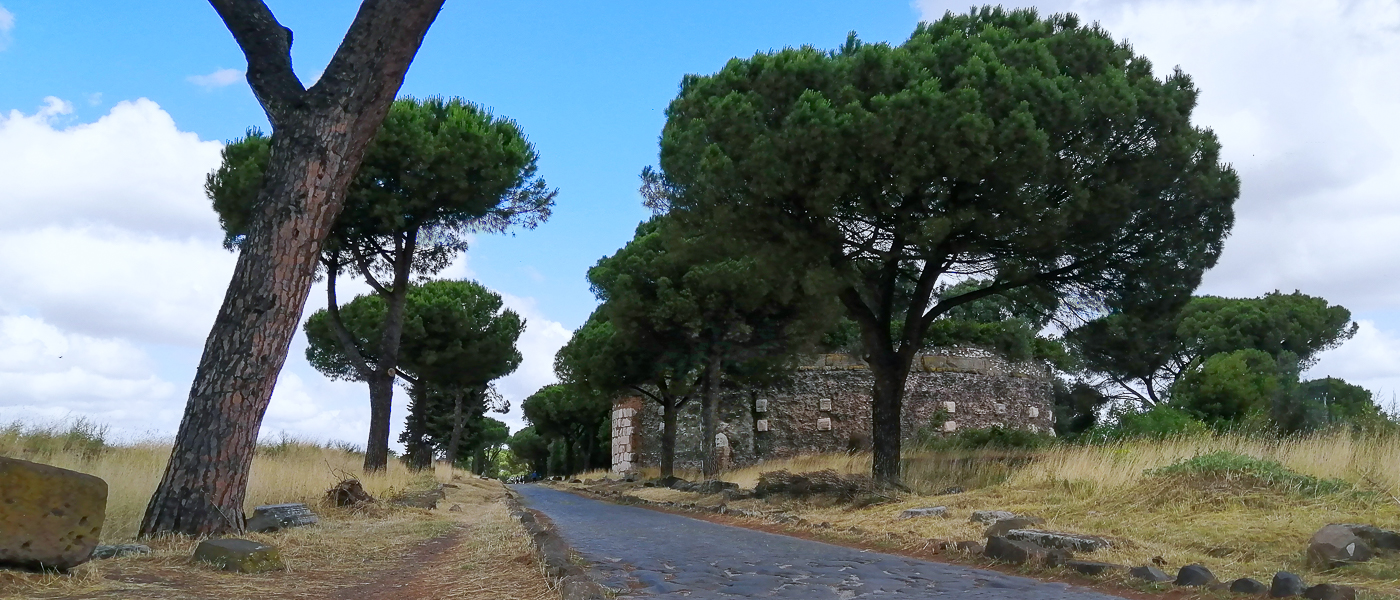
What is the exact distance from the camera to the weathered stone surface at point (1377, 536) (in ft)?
21.1

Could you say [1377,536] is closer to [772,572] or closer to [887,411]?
[772,572]

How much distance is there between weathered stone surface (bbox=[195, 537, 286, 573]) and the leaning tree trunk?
5.03ft

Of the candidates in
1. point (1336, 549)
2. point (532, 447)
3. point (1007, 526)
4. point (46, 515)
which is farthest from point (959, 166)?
point (532, 447)

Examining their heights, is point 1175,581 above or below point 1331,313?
below

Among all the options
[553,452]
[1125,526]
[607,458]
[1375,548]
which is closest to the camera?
[1375,548]

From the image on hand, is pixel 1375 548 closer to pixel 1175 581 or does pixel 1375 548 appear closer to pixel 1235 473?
pixel 1175 581

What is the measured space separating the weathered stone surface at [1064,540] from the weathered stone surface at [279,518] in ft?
20.3

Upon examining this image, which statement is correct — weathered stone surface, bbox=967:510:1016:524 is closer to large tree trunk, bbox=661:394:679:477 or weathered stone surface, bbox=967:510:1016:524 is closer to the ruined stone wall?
large tree trunk, bbox=661:394:679:477

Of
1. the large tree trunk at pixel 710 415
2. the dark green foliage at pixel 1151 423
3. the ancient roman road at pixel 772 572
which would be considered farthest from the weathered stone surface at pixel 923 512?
the large tree trunk at pixel 710 415

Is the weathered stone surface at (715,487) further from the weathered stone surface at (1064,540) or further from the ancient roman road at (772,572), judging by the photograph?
the weathered stone surface at (1064,540)

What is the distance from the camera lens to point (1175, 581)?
6.03 metres

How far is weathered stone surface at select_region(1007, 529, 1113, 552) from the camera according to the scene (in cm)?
720

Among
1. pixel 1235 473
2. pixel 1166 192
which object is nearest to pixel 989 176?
pixel 1166 192

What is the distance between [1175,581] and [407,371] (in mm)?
27360
